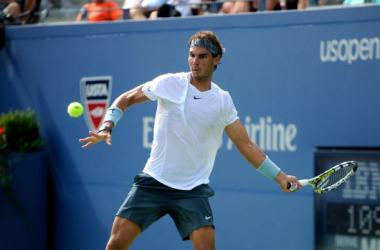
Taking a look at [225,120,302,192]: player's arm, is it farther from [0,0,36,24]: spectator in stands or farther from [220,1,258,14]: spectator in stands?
[0,0,36,24]: spectator in stands

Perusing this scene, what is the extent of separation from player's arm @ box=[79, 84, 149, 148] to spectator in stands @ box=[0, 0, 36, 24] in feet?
14.3

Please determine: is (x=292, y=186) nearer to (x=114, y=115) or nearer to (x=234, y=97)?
(x=114, y=115)

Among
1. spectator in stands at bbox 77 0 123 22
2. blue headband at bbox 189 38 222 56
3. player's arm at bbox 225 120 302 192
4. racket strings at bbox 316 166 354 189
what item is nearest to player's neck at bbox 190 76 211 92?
blue headband at bbox 189 38 222 56

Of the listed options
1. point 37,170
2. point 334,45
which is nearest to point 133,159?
point 37,170

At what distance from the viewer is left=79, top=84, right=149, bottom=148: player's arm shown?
4883 mm

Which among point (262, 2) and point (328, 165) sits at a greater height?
point (262, 2)

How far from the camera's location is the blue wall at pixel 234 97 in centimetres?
682

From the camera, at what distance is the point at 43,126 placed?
892 centimetres

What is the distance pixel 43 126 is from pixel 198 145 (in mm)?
4027

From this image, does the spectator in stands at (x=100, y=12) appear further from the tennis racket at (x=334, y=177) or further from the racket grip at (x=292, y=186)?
the racket grip at (x=292, y=186)

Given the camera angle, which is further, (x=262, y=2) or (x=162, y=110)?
(x=262, y=2)

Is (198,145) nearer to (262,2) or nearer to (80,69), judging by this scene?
(262,2)

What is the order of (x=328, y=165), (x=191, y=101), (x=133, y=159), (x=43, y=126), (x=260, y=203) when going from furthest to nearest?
(x=43, y=126), (x=133, y=159), (x=260, y=203), (x=328, y=165), (x=191, y=101)

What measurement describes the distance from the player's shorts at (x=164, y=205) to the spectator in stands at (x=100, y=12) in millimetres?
3684
